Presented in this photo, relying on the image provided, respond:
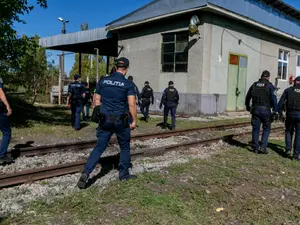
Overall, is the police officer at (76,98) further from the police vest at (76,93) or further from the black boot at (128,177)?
the black boot at (128,177)

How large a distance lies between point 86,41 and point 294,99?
1759cm

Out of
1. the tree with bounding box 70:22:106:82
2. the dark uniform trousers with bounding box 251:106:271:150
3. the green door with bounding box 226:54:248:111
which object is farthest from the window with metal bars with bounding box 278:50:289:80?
the tree with bounding box 70:22:106:82

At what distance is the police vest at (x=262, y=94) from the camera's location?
24.2 ft

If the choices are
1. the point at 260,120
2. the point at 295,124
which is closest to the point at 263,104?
the point at 260,120

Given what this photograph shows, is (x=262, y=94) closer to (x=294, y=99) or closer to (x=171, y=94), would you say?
(x=294, y=99)

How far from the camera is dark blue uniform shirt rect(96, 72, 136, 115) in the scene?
15.4ft

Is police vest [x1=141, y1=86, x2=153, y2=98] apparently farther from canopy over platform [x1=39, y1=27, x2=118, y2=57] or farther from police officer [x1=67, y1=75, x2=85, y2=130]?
canopy over platform [x1=39, y1=27, x2=118, y2=57]

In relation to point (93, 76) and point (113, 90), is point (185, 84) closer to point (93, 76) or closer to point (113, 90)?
point (113, 90)

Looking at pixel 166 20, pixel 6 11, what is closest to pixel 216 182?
pixel 6 11

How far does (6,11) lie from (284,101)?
27.3 ft

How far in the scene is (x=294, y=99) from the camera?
7.12m

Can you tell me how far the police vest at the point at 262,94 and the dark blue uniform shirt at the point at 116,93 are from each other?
13.3 feet

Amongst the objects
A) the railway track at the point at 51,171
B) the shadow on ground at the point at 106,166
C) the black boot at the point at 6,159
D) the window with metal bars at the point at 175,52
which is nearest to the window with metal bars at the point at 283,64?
the window with metal bars at the point at 175,52

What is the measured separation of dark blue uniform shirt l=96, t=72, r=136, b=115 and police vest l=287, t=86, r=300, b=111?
4402 mm
